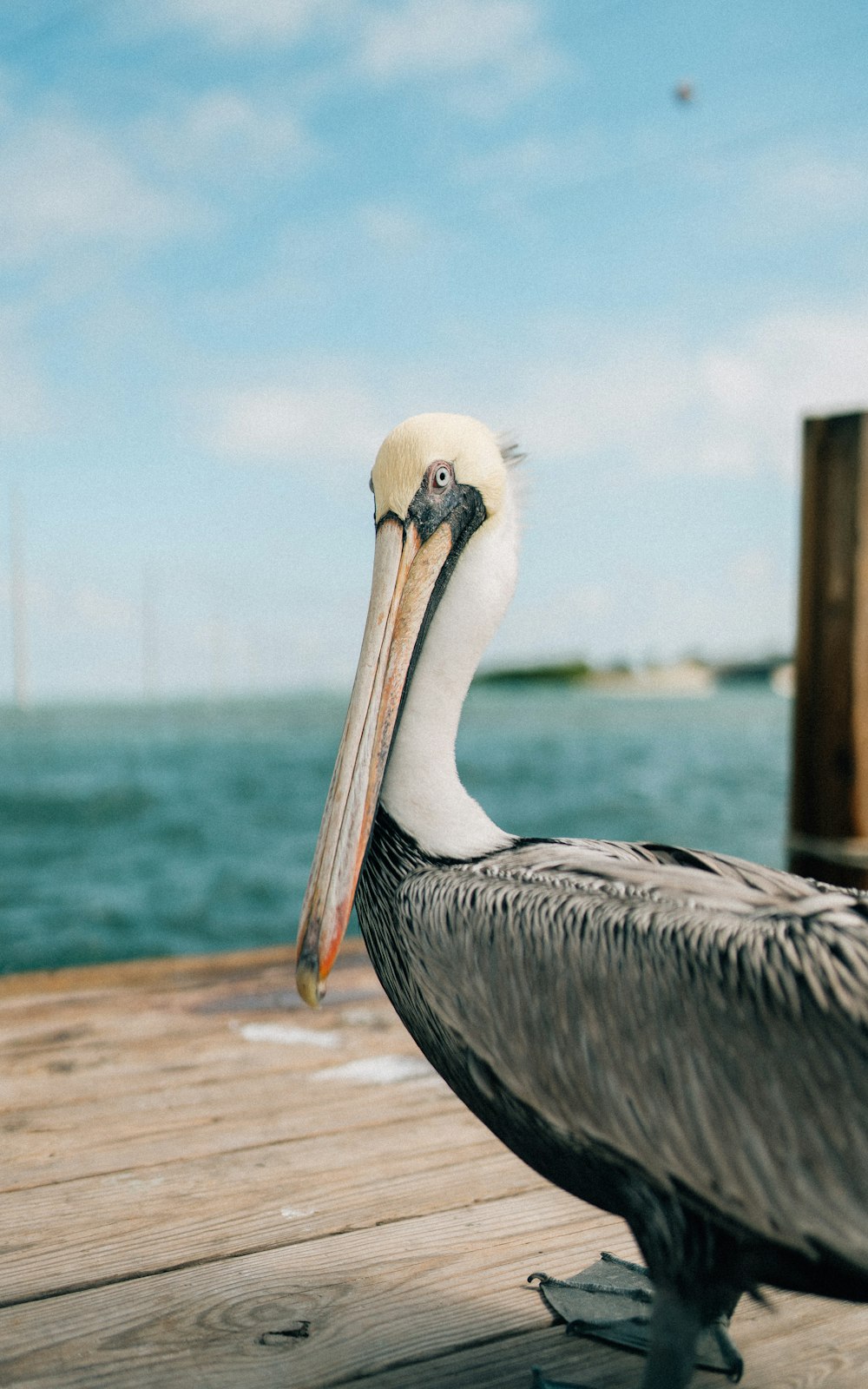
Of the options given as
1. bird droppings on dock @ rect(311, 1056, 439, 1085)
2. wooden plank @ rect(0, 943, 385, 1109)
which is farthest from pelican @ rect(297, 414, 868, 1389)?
wooden plank @ rect(0, 943, 385, 1109)

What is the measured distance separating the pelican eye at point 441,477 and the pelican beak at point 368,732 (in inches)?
2.5

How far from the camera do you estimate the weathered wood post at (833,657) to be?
4.40 meters

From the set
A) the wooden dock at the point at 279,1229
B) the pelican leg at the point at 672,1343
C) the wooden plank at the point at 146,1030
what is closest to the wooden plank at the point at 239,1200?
the wooden dock at the point at 279,1229

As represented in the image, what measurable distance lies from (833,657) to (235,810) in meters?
24.2

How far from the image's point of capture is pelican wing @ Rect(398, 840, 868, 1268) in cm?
153

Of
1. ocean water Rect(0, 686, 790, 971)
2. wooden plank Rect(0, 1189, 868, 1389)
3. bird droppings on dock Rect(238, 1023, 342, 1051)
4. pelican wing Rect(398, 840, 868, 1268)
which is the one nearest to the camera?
pelican wing Rect(398, 840, 868, 1268)

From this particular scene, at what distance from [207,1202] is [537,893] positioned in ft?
4.14

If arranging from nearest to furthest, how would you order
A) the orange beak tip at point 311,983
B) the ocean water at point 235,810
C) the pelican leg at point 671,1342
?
the pelican leg at point 671,1342
the orange beak tip at point 311,983
the ocean water at point 235,810

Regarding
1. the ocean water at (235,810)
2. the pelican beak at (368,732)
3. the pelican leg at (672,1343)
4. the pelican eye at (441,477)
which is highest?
the pelican eye at (441,477)

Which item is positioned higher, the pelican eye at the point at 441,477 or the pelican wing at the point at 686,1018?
the pelican eye at the point at 441,477

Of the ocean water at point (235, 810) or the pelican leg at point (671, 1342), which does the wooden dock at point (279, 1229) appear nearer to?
the pelican leg at point (671, 1342)

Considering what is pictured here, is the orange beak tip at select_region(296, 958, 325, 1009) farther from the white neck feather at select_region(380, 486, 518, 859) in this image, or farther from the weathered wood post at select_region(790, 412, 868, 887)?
the weathered wood post at select_region(790, 412, 868, 887)

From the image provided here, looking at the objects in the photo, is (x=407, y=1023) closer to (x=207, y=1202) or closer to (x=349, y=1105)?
(x=207, y=1202)

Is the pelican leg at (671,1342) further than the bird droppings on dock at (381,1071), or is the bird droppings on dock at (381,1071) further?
the bird droppings on dock at (381,1071)
